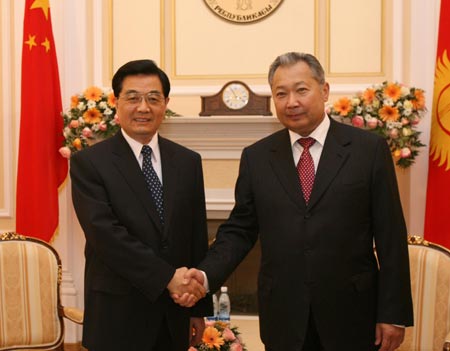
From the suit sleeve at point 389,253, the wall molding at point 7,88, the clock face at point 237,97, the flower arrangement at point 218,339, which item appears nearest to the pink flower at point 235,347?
the flower arrangement at point 218,339

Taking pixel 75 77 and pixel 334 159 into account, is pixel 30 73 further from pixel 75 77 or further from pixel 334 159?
pixel 334 159

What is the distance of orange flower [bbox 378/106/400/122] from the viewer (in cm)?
409

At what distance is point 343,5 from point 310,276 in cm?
302

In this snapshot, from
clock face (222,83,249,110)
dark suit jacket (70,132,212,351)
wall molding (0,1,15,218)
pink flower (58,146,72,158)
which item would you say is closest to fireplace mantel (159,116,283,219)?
clock face (222,83,249,110)

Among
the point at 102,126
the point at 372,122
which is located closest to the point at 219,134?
the point at 102,126

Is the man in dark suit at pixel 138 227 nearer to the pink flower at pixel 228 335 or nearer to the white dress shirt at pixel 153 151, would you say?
the white dress shirt at pixel 153 151

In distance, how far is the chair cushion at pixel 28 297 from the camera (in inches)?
137

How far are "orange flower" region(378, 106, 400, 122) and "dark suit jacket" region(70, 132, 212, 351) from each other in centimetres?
207

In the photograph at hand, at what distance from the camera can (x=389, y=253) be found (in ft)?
7.25

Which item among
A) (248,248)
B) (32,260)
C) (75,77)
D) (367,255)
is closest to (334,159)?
(367,255)

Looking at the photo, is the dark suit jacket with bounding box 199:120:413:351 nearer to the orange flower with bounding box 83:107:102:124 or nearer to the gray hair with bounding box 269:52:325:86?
the gray hair with bounding box 269:52:325:86

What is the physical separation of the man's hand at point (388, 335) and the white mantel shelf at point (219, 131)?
2.42 meters

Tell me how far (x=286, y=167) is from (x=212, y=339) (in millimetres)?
1013

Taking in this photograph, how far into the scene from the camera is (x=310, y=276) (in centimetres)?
220
